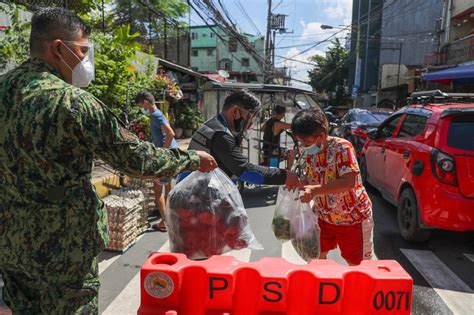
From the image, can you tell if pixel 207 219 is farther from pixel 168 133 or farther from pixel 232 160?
pixel 168 133

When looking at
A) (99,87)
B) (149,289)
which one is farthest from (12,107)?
(99,87)

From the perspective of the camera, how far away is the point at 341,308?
1.92 metres

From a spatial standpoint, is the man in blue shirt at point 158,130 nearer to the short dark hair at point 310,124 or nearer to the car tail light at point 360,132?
the short dark hair at point 310,124

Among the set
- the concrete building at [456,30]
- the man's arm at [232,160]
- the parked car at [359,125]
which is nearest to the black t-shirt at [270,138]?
the parked car at [359,125]

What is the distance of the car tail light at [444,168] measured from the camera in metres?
4.18

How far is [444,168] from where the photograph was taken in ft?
13.8

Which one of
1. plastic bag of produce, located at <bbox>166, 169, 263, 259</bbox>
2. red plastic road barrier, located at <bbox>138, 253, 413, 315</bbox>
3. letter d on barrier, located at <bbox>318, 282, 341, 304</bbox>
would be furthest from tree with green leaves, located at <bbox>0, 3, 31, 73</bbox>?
letter d on barrier, located at <bbox>318, 282, 341, 304</bbox>

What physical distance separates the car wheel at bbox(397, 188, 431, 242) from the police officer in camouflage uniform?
3839 mm

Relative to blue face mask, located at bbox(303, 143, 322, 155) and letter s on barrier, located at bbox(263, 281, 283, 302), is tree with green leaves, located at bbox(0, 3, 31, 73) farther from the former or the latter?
letter s on barrier, located at bbox(263, 281, 283, 302)

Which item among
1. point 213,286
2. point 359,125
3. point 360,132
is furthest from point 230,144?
point 359,125

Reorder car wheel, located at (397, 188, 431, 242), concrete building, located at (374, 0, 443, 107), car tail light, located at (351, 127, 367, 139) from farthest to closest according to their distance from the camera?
concrete building, located at (374, 0, 443, 107) → car tail light, located at (351, 127, 367, 139) → car wheel, located at (397, 188, 431, 242)

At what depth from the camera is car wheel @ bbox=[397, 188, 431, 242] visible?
4.73m

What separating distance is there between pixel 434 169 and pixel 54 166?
3.97 m

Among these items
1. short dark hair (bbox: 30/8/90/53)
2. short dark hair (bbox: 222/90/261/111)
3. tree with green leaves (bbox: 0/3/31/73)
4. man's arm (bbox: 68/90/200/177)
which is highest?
tree with green leaves (bbox: 0/3/31/73)
